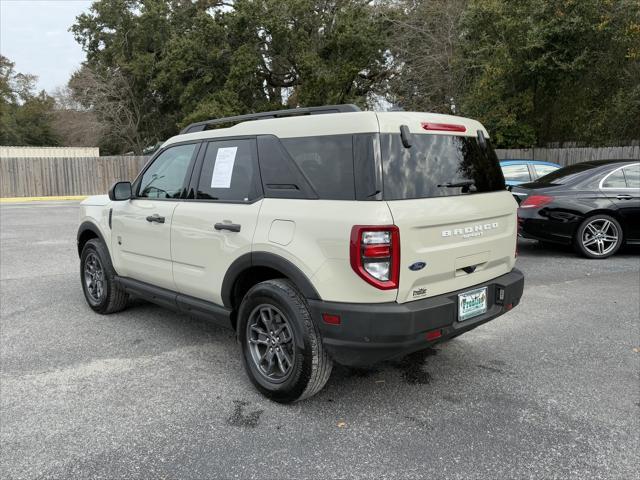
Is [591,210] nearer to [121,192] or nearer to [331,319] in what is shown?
[331,319]

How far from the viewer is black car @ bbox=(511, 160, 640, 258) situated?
7.93 meters

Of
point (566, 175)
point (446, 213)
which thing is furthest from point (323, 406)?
point (566, 175)

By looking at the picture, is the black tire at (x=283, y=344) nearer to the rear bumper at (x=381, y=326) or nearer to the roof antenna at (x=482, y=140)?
the rear bumper at (x=381, y=326)

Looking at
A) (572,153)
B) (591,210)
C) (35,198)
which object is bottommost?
(35,198)

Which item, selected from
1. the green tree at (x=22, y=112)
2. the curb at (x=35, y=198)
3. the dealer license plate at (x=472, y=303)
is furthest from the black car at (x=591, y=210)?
the green tree at (x=22, y=112)

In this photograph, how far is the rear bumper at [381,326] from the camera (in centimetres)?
294

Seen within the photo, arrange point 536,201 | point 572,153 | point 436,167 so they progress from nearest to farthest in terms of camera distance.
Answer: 1. point 436,167
2. point 536,201
3. point 572,153

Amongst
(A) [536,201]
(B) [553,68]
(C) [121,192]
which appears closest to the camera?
(C) [121,192]

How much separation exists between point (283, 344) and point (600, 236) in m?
6.58

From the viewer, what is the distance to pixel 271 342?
349 cm

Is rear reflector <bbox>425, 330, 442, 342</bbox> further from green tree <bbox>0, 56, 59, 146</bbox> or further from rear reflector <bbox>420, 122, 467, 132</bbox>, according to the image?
green tree <bbox>0, 56, 59, 146</bbox>

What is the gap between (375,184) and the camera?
2979 mm

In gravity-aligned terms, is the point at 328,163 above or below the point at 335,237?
above

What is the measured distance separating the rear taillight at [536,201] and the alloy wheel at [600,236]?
71cm
